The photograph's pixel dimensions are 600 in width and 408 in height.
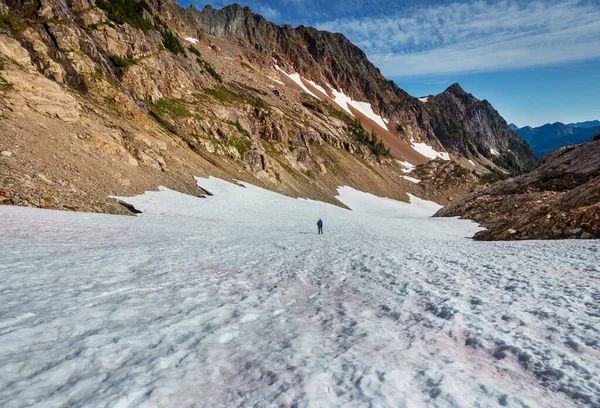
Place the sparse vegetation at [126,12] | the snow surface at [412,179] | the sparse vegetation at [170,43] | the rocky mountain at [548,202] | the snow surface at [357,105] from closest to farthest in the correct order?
the rocky mountain at [548,202] < the sparse vegetation at [126,12] < the sparse vegetation at [170,43] < the snow surface at [412,179] < the snow surface at [357,105]

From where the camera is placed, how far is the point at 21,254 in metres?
8.64

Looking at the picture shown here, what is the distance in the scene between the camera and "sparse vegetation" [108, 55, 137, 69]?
157 ft

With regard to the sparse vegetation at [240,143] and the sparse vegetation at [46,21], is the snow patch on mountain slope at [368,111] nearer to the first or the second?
the sparse vegetation at [240,143]

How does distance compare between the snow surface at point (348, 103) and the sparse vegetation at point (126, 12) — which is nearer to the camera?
the sparse vegetation at point (126, 12)

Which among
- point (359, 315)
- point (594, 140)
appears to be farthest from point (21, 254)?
point (594, 140)

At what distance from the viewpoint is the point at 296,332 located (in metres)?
4.32

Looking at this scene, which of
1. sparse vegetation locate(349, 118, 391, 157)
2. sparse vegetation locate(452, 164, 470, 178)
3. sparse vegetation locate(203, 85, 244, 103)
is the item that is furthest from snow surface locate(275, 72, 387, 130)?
sparse vegetation locate(203, 85, 244, 103)

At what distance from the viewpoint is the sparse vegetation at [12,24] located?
3352 cm

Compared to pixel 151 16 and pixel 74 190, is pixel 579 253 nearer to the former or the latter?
pixel 74 190

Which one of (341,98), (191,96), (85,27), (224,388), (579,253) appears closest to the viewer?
(224,388)

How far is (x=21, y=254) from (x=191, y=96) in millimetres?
60181

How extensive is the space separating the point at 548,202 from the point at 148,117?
4833 cm

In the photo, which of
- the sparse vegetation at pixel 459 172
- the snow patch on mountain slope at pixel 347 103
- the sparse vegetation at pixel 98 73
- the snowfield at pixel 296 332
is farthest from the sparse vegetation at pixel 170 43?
the sparse vegetation at pixel 459 172

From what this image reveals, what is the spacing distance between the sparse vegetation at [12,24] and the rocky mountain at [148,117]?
0.19m
